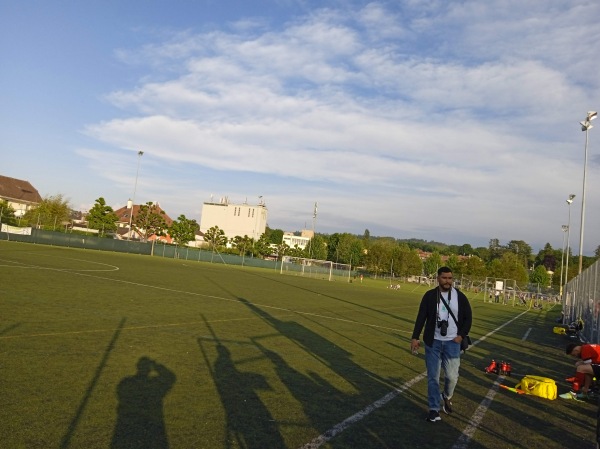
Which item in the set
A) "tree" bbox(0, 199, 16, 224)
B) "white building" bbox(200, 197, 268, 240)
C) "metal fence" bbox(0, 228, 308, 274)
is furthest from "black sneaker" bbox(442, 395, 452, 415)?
"white building" bbox(200, 197, 268, 240)

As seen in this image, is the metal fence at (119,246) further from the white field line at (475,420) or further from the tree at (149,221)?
the white field line at (475,420)

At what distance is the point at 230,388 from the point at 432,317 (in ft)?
10.1

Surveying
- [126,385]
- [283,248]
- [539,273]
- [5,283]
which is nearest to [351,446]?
[126,385]

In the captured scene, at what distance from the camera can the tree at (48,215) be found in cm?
7634

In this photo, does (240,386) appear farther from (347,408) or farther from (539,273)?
(539,273)

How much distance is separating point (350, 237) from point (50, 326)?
4743 inches

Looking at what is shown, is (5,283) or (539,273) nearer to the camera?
(5,283)

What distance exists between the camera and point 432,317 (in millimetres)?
6676

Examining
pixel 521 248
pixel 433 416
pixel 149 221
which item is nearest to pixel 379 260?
pixel 149 221

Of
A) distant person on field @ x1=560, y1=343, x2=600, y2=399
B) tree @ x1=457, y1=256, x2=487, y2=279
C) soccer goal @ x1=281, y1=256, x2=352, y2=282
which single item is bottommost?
soccer goal @ x1=281, y1=256, x2=352, y2=282

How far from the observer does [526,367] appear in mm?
11344

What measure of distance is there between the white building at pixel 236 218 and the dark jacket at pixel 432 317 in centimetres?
12258

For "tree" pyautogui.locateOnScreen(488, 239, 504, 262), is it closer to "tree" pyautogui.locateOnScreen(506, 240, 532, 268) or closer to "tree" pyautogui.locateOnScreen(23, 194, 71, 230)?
"tree" pyautogui.locateOnScreen(506, 240, 532, 268)

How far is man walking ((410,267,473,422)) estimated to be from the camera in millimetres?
6574
